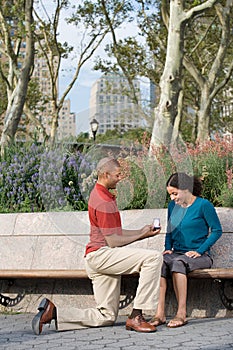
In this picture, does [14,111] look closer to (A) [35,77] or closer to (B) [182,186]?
(B) [182,186]

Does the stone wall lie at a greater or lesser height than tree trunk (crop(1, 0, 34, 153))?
lesser

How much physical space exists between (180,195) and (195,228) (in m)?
0.36

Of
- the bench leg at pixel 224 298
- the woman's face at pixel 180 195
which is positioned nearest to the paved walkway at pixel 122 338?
the bench leg at pixel 224 298

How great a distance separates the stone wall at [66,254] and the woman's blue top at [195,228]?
39cm

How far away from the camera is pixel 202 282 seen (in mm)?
7215

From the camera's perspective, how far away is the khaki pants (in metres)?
6.27

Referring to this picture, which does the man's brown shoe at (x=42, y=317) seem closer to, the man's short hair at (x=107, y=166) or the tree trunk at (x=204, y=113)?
the man's short hair at (x=107, y=166)

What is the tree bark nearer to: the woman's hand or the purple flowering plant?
the purple flowering plant

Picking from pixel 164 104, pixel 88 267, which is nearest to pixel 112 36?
pixel 164 104

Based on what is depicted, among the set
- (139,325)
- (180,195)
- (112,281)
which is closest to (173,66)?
(180,195)

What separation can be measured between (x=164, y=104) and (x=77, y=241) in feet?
21.8

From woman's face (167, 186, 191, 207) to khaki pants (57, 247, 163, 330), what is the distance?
2.73ft

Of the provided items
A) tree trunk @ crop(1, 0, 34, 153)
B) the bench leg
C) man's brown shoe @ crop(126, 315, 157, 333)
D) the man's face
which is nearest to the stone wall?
the bench leg

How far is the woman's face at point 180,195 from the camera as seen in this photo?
6.95 meters
